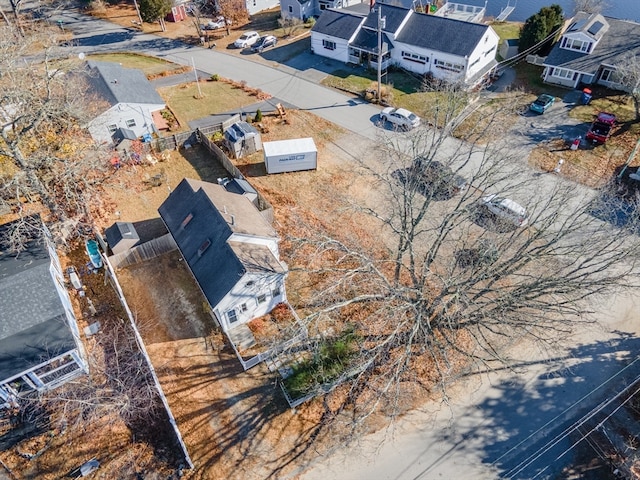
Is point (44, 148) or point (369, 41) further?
point (369, 41)

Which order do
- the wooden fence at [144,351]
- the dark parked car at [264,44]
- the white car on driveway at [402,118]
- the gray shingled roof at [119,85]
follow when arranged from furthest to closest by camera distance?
1. the dark parked car at [264,44]
2. the white car on driveway at [402,118]
3. the gray shingled roof at [119,85]
4. the wooden fence at [144,351]

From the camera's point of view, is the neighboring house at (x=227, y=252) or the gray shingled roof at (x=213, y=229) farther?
the gray shingled roof at (x=213, y=229)

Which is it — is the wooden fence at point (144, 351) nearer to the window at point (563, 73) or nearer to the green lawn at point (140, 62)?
the green lawn at point (140, 62)

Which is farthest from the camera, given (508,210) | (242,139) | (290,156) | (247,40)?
(247,40)

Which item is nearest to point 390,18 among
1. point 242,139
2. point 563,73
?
point 563,73

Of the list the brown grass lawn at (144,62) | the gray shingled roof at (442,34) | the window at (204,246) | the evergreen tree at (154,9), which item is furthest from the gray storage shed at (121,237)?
the evergreen tree at (154,9)

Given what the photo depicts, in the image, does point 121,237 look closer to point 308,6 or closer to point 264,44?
point 264,44

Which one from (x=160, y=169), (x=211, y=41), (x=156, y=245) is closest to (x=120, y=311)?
(x=156, y=245)
